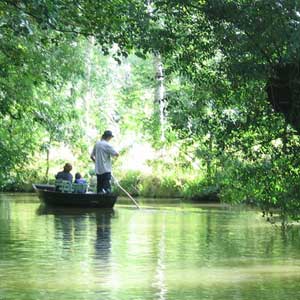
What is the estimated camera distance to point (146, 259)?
10.2 m

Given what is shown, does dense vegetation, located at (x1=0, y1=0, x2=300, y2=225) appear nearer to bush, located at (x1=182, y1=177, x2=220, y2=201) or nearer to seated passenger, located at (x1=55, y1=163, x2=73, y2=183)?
seated passenger, located at (x1=55, y1=163, x2=73, y2=183)

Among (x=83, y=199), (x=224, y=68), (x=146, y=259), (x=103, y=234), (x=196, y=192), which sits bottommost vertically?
(x=146, y=259)

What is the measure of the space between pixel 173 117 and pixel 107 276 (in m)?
2.17

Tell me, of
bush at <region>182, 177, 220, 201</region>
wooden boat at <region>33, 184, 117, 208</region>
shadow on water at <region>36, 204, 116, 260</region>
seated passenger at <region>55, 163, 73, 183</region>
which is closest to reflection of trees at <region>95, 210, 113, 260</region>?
shadow on water at <region>36, 204, 116, 260</region>

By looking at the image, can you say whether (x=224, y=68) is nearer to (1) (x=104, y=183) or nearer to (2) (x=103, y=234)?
(2) (x=103, y=234)

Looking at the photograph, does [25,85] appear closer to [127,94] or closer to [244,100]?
[244,100]

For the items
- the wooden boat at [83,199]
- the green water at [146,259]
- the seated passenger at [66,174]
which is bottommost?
the green water at [146,259]

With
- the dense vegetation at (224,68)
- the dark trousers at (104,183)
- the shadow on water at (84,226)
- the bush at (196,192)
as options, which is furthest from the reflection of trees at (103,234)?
the bush at (196,192)

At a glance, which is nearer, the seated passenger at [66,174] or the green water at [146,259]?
the green water at [146,259]

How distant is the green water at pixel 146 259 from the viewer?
778 centimetres

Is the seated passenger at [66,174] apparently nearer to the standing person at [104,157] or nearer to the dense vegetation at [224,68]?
the standing person at [104,157]

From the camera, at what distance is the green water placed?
25.5 feet

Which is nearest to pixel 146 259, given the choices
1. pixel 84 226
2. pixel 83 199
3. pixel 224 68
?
pixel 224 68

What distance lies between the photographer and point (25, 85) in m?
16.0
